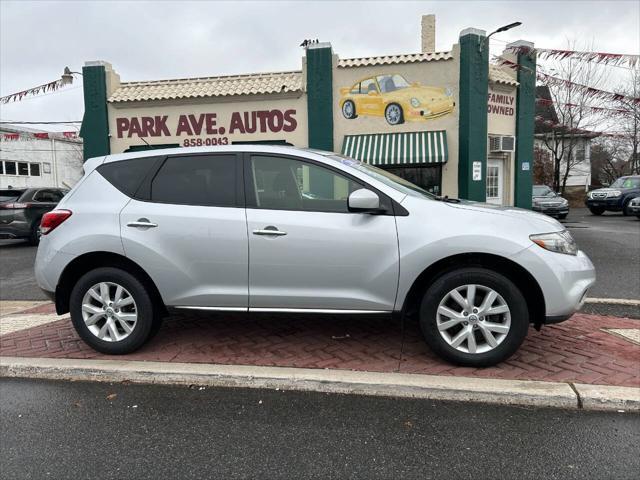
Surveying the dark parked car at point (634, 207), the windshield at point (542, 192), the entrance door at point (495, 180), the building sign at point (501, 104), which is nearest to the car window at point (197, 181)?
the building sign at point (501, 104)

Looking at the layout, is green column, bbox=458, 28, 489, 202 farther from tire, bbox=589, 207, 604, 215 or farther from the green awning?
tire, bbox=589, 207, 604, 215

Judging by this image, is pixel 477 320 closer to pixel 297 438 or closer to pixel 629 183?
pixel 297 438

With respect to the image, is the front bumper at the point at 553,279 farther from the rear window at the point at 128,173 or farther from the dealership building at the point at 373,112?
the dealership building at the point at 373,112

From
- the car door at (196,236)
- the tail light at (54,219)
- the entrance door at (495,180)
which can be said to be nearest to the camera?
the car door at (196,236)

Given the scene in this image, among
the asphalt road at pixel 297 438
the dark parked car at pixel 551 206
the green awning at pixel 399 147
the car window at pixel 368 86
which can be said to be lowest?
the asphalt road at pixel 297 438

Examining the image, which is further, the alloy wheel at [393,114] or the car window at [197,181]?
the alloy wheel at [393,114]

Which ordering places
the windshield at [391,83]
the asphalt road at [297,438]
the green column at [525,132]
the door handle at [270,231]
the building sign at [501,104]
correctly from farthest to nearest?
the green column at [525,132]
the building sign at [501,104]
the windshield at [391,83]
the door handle at [270,231]
the asphalt road at [297,438]

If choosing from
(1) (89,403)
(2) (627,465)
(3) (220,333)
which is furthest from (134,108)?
(2) (627,465)

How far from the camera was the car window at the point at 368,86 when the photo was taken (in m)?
13.9

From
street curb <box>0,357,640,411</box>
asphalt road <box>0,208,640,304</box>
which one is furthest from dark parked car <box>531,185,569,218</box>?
street curb <box>0,357,640,411</box>

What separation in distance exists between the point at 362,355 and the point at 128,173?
8.37 feet

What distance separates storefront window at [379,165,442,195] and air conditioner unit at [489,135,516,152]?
5.98 feet

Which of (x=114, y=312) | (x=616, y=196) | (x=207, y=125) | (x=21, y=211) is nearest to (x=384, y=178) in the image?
(x=114, y=312)

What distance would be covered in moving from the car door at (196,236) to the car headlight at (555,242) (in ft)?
7.24
